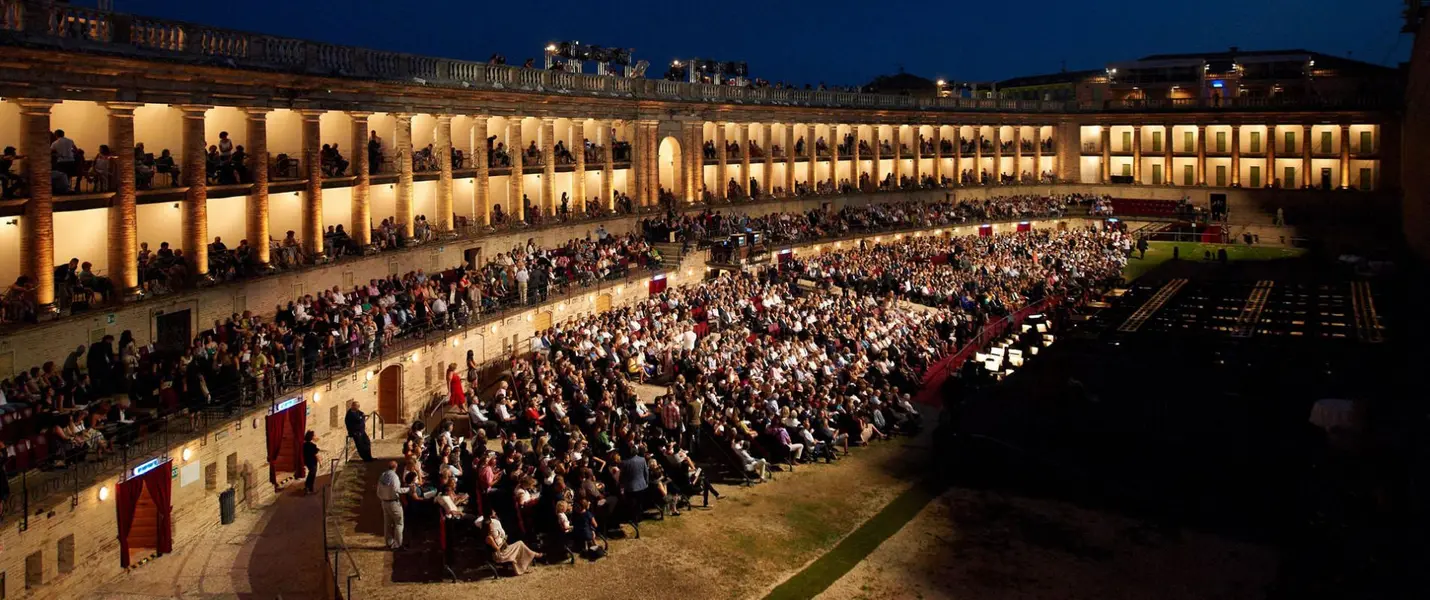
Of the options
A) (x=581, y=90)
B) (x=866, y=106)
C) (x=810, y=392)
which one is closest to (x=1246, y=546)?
(x=810, y=392)

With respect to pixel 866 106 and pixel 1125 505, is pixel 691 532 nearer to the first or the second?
pixel 1125 505

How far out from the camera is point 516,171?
175ft

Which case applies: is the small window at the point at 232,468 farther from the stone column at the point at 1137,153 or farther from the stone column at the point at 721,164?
the stone column at the point at 1137,153

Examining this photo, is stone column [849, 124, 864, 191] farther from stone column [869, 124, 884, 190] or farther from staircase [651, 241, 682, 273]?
staircase [651, 241, 682, 273]

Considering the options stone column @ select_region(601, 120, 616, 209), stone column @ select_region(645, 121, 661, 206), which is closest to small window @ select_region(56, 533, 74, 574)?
stone column @ select_region(601, 120, 616, 209)

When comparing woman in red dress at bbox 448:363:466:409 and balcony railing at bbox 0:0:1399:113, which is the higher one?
balcony railing at bbox 0:0:1399:113

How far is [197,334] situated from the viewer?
3331 centimetres

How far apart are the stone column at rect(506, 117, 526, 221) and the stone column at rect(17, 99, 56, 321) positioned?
24884 millimetres

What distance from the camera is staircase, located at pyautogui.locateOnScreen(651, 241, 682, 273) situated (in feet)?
175

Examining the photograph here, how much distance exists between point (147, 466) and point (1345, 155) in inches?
3686

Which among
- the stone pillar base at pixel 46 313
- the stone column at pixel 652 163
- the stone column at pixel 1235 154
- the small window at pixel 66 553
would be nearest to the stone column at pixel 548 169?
the stone column at pixel 652 163

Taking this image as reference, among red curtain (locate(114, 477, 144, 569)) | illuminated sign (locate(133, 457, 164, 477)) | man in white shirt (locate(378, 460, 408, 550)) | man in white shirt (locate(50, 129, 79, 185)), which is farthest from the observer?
man in white shirt (locate(50, 129, 79, 185))

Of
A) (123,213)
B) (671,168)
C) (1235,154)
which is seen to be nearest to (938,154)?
(1235,154)

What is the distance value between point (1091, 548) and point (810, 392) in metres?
10.3
